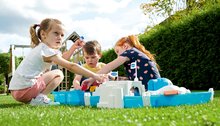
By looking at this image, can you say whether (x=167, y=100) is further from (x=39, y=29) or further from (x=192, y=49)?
(x=192, y=49)

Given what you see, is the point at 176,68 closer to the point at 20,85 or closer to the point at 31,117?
the point at 20,85

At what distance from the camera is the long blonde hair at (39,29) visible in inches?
207

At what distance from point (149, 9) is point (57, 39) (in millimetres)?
20552

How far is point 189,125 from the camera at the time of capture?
2561 mm

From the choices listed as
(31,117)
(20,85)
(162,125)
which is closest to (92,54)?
(20,85)

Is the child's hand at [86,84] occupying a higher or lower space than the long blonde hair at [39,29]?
lower

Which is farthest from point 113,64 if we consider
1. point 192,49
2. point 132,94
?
point 192,49

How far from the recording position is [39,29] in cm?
541

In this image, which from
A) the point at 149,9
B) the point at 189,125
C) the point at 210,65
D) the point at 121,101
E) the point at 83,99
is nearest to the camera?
the point at 189,125

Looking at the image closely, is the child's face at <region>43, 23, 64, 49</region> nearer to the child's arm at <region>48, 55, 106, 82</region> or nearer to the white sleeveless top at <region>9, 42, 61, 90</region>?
the white sleeveless top at <region>9, 42, 61, 90</region>

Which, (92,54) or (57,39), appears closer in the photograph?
(57,39)

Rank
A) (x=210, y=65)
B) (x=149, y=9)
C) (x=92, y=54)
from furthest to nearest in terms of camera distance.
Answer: (x=149, y=9) → (x=210, y=65) → (x=92, y=54)

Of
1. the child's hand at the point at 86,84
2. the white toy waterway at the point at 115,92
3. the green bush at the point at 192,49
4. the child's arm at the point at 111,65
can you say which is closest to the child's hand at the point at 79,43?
the child's hand at the point at 86,84

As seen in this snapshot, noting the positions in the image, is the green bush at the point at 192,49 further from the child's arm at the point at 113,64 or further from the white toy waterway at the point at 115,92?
the white toy waterway at the point at 115,92
